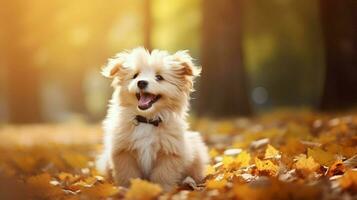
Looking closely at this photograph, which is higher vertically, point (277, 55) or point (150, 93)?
point (277, 55)

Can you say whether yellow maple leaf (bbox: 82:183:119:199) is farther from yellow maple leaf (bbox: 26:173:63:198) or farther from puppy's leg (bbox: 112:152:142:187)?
puppy's leg (bbox: 112:152:142:187)

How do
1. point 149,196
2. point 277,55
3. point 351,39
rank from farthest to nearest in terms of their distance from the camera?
point 277,55, point 351,39, point 149,196

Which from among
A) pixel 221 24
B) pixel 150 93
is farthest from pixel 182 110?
pixel 221 24

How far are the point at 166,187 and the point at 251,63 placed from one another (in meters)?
26.0

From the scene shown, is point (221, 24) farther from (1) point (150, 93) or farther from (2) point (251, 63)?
(2) point (251, 63)

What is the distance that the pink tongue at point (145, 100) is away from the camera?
5.73 meters

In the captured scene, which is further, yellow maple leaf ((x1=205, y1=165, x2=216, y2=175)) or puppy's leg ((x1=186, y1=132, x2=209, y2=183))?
yellow maple leaf ((x1=205, y1=165, x2=216, y2=175))

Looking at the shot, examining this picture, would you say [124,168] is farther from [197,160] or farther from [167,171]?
[197,160]

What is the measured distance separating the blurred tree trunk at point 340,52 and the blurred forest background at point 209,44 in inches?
0.8

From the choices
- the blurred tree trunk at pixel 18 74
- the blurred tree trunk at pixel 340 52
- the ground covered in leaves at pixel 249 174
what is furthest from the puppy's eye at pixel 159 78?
the blurred tree trunk at pixel 18 74

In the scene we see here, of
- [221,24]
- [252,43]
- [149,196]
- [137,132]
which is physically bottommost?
[149,196]

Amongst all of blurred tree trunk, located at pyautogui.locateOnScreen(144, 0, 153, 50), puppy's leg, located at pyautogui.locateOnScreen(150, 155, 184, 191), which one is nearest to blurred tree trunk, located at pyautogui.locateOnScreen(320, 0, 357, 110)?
blurred tree trunk, located at pyautogui.locateOnScreen(144, 0, 153, 50)

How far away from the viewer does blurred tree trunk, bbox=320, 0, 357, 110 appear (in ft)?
40.4

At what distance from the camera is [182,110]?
612cm
